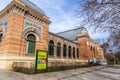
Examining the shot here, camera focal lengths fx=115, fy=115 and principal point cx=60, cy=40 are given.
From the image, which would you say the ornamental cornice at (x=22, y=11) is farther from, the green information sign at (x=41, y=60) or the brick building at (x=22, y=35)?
the green information sign at (x=41, y=60)

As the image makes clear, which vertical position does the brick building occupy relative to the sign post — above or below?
above

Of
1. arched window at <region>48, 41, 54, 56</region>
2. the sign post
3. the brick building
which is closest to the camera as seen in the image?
the sign post

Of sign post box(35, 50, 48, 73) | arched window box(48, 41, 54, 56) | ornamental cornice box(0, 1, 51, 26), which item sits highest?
ornamental cornice box(0, 1, 51, 26)

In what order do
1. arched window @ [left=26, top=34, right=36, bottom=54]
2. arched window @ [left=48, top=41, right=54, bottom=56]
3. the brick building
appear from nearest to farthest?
1. the brick building
2. arched window @ [left=26, top=34, right=36, bottom=54]
3. arched window @ [left=48, top=41, right=54, bottom=56]

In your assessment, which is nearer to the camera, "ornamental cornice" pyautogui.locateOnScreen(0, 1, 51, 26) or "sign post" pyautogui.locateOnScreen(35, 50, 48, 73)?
"sign post" pyautogui.locateOnScreen(35, 50, 48, 73)

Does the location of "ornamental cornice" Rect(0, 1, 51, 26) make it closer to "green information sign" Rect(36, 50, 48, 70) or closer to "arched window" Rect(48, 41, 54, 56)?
"arched window" Rect(48, 41, 54, 56)

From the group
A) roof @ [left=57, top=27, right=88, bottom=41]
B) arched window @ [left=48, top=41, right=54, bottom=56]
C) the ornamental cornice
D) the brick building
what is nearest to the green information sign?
the brick building

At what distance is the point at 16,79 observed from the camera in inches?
346

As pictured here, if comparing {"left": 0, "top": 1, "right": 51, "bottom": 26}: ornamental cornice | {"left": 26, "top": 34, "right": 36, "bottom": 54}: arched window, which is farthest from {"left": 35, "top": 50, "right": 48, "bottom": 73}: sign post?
{"left": 0, "top": 1, "right": 51, "bottom": 26}: ornamental cornice

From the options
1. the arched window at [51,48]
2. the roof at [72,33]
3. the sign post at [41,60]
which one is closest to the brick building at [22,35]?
the arched window at [51,48]

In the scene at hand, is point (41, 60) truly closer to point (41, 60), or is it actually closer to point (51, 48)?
point (41, 60)

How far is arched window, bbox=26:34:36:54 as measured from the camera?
17219 millimetres

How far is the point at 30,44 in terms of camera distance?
17.6 metres

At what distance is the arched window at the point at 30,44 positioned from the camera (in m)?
17.2
